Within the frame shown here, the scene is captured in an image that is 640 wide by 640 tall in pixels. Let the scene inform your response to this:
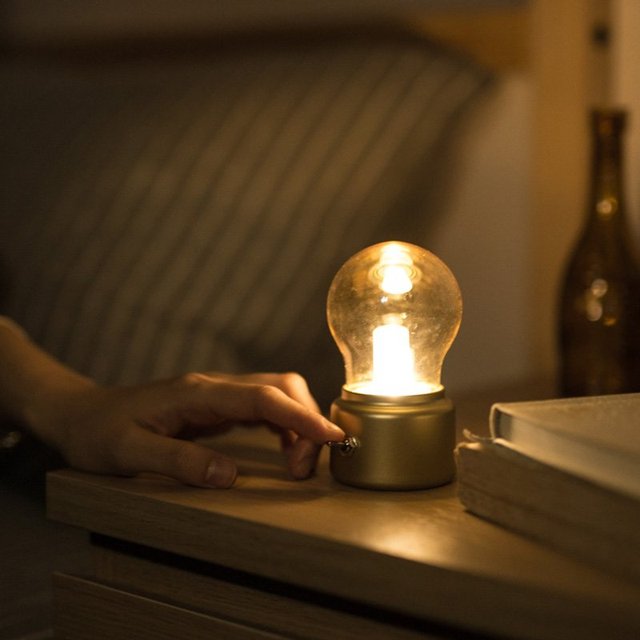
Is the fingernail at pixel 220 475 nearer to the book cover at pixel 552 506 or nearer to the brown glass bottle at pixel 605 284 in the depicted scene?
the book cover at pixel 552 506

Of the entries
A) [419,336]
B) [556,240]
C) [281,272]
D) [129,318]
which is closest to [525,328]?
[556,240]

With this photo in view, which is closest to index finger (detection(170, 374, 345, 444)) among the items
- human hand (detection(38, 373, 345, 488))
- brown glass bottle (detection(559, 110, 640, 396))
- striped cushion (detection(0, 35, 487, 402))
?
human hand (detection(38, 373, 345, 488))

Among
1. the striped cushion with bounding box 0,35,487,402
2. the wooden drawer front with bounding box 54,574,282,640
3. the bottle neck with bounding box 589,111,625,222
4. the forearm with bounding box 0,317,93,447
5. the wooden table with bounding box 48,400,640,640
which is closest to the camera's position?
Answer: the wooden table with bounding box 48,400,640,640

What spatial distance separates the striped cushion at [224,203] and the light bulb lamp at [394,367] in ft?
1.91

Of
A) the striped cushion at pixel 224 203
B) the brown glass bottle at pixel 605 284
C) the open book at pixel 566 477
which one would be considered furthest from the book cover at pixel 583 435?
the striped cushion at pixel 224 203

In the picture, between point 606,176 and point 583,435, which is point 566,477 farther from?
point 606,176

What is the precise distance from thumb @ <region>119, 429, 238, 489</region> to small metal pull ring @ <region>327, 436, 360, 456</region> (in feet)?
0.24

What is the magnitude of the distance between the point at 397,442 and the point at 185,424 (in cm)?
18

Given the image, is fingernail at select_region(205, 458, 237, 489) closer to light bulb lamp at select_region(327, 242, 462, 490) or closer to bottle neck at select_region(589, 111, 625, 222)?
light bulb lamp at select_region(327, 242, 462, 490)

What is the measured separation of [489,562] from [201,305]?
0.88 m

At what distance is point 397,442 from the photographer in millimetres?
704

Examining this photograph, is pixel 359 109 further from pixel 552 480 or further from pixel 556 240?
pixel 552 480

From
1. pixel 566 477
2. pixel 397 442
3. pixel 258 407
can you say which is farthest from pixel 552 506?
pixel 258 407

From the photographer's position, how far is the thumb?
2.39 feet
